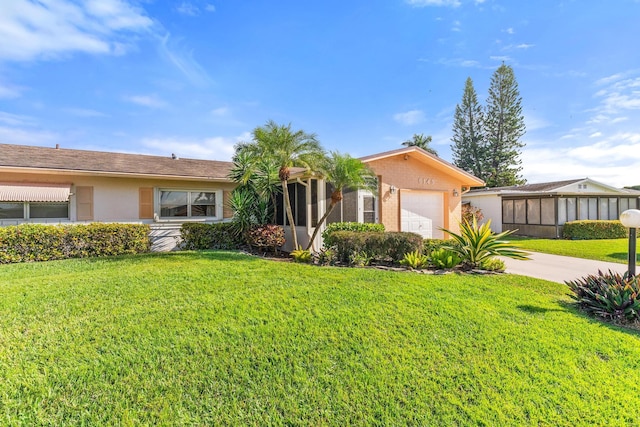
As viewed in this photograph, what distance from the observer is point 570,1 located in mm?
10969

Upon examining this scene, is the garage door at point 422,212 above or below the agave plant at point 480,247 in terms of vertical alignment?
above

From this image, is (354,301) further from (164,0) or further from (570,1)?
(570,1)

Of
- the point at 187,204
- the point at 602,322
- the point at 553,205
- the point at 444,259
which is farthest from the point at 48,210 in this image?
the point at 553,205

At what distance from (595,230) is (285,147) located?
72.5 ft

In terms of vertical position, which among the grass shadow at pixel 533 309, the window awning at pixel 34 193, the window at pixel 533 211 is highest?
the window awning at pixel 34 193

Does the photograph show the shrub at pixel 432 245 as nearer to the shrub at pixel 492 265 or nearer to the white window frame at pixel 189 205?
the shrub at pixel 492 265

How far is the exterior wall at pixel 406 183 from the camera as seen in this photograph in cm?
1327

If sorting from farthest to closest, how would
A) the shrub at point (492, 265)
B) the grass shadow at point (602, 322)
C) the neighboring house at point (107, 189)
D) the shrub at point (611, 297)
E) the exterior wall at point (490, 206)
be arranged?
the exterior wall at point (490, 206)
the neighboring house at point (107, 189)
the shrub at point (492, 265)
the shrub at point (611, 297)
the grass shadow at point (602, 322)

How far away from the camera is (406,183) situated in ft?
45.8

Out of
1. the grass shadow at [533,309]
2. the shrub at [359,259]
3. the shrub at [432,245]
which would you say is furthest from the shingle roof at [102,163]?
the grass shadow at [533,309]

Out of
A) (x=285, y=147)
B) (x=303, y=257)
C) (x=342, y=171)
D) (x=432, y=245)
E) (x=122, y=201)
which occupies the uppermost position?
(x=285, y=147)

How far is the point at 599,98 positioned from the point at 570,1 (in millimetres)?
8659

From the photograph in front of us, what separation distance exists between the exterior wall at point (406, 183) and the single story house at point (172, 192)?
5 cm

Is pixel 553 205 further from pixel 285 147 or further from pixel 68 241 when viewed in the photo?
pixel 68 241
